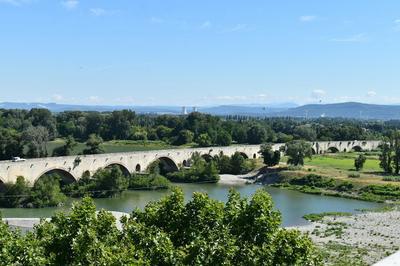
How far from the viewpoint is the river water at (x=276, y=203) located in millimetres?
43062

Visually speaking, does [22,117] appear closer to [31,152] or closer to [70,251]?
[31,152]

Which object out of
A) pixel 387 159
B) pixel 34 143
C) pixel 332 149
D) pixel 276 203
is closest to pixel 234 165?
pixel 387 159

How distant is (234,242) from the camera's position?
1562 cm

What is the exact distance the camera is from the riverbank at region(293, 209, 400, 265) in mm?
31469

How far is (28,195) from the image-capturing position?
44.6m

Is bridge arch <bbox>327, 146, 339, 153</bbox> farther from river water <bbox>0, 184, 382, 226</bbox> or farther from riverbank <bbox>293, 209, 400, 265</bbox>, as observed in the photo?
riverbank <bbox>293, 209, 400, 265</bbox>

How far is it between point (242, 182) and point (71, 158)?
A: 73.0 feet

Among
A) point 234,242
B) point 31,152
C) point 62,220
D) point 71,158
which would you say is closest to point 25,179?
point 71,158

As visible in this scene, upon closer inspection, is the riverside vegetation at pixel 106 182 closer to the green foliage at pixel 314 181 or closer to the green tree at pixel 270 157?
the green tree at pixel 270 157

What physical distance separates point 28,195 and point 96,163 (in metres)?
12.0

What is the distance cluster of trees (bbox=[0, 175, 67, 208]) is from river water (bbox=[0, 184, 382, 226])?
1004 millimetres

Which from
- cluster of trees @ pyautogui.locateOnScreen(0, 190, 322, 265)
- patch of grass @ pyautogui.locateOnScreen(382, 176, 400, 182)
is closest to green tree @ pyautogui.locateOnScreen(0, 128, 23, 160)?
patch of grass @ pyautogui.locateOnScreen(382, 176, 400, 182)

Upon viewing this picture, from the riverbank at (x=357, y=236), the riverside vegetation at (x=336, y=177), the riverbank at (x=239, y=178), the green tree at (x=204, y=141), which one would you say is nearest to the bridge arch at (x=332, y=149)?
the riverside vegetation at (x=336, y=177)

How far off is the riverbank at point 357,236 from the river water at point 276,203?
8.92ft
